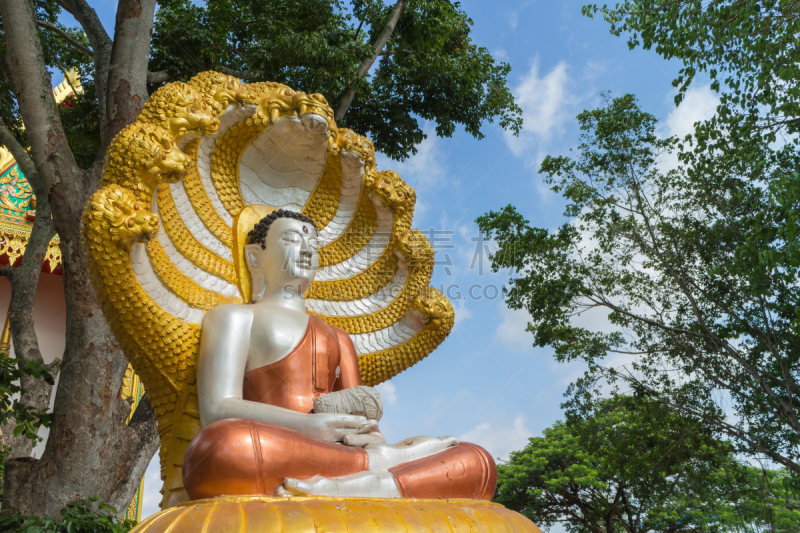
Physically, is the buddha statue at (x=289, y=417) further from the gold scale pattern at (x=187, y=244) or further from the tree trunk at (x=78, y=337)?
the tree trunk at (x=78, y=337)

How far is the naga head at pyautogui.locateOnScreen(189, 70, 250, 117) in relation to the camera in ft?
13.1

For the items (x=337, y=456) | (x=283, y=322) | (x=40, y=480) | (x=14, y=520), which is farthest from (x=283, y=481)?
(x=40, y=480)

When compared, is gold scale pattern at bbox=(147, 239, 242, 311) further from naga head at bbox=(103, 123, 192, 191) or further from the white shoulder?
naga head at bbox=(103, 123, 192, 191)

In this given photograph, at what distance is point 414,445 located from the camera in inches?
129

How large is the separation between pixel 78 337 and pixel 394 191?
326 centimetres

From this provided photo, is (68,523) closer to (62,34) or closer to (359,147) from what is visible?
(359,147)

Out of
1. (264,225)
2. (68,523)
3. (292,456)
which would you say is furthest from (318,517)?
(68,523)

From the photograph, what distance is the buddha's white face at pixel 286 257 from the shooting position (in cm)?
411

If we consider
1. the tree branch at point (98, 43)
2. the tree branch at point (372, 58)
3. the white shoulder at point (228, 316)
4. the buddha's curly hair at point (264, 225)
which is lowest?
the white shoulder at point (228, 316)

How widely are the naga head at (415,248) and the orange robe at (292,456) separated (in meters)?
1.13

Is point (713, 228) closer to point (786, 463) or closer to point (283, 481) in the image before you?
point (786, 463)

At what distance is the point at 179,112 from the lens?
378 centimetres

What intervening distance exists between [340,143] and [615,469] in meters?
8.34

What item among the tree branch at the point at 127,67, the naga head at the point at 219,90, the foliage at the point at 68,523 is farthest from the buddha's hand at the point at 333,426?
the tree branch at the point at 127,67
